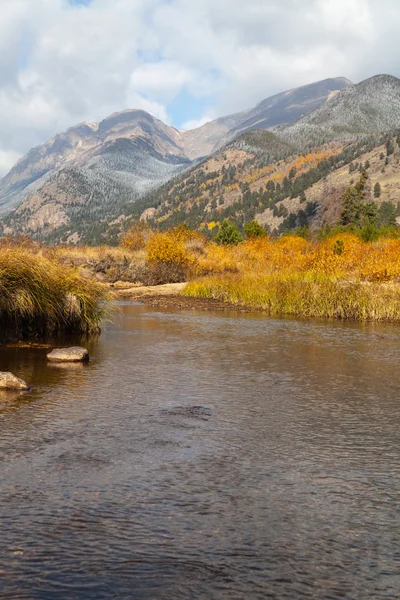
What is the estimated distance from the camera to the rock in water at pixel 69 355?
54.2 ft

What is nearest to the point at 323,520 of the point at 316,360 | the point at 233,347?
the point at 316,360

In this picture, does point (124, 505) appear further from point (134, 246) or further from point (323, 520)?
point (134, 246)

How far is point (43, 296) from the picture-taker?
19.2m

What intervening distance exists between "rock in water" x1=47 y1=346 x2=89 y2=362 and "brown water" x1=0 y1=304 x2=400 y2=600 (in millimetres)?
626

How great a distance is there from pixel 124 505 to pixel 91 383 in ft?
23.3

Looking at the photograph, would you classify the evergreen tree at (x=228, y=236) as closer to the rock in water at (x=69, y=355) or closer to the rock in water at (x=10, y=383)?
the rock in water at (x=69, y=355)

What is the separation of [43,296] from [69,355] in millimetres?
3501

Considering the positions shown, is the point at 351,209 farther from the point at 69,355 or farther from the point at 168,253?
the point at 69,355

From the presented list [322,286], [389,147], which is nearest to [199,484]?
[322,286]

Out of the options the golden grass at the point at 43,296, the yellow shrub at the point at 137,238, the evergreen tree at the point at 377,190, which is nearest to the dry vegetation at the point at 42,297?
the golden grass at the point at 43,296

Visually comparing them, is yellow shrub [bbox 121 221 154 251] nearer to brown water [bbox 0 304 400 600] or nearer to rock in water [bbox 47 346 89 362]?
rock in water [bbox 47 346 89 362]

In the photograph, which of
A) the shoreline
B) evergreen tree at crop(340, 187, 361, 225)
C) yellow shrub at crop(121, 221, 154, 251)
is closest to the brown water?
the shoreline

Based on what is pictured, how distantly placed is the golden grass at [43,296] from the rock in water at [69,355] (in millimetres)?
2557

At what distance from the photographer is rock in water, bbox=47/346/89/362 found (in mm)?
16516
